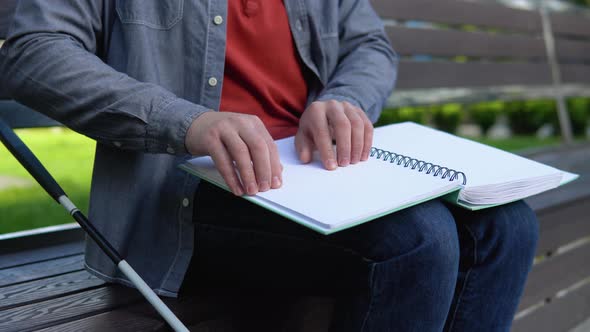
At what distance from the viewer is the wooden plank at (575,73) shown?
4.37 meters

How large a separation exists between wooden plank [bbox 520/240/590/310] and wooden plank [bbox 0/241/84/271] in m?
1.56

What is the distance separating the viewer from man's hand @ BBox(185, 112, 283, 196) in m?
1.06

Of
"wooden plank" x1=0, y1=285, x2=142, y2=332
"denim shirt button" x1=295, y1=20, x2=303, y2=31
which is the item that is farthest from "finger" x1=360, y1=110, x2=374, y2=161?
"wooden plank" x1=0, y1=285, x2=142, y2=332

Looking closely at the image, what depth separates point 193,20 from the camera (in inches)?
55.9

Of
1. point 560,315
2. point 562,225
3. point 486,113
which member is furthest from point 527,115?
point 562,225

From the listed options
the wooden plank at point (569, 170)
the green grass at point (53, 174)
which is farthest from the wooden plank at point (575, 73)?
the green grass at point (53, 174)

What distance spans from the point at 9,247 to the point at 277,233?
926 millimetres

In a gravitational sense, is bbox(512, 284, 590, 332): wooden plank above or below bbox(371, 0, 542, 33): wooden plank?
below

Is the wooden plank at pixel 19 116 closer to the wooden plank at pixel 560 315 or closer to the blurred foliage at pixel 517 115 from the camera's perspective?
the wooden plank at pixel 560 315

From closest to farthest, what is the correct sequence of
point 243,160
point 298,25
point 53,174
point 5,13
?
point 243,160 → point 298,25 → point 5,13 → point 53,174

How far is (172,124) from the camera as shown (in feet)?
3.84

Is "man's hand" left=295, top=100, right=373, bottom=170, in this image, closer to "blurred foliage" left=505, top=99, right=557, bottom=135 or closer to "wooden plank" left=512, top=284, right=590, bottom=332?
"wooden plank" left=512, top=284, right=590, bottom=332

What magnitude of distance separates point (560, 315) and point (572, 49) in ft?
7.90

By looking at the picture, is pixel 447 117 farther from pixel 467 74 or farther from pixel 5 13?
pixel 5 13
